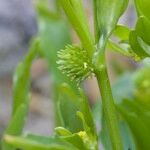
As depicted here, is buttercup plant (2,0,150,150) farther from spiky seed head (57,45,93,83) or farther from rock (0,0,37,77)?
rock (0,0,37,77)

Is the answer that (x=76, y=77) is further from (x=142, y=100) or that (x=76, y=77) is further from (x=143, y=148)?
(x=142, y=100)

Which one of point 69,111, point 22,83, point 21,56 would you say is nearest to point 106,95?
point 69,111

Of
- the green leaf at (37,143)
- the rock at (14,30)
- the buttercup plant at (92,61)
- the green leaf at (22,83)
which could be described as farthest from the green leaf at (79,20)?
the rock at (14,30)

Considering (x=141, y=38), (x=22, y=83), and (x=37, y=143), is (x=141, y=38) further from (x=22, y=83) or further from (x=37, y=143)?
(x=22, y=83)

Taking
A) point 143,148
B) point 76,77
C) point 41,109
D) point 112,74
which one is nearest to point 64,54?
point 76,77

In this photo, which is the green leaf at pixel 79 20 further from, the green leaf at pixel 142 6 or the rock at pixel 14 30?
the rock at pixel 14 30

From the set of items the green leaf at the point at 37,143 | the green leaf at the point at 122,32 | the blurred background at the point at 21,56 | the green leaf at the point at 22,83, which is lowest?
the blurred background at the point at 21,56

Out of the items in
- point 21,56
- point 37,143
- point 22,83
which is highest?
point 37,143

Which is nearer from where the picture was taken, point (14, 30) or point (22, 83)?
point (22, 83)
